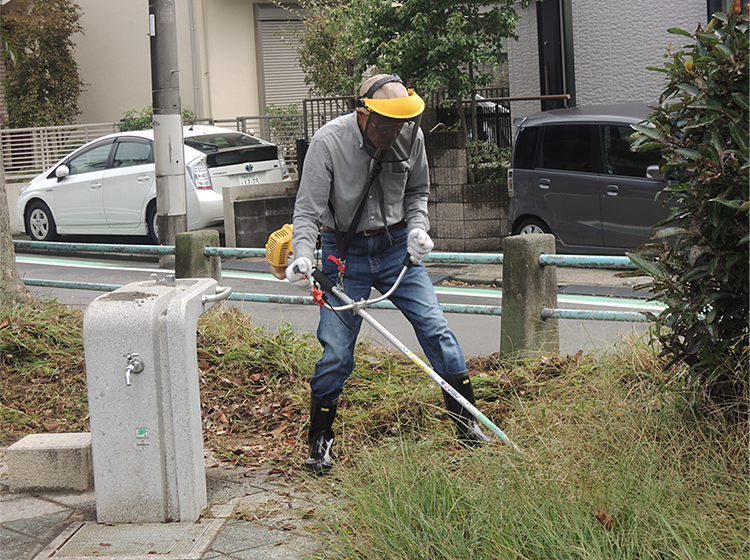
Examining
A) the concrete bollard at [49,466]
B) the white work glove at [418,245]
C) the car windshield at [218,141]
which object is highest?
the car windshield at [218,141]

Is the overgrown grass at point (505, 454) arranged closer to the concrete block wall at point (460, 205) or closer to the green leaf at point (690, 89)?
the green leaf at point (690, 89)

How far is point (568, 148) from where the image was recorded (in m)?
11.7

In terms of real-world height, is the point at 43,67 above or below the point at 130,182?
above

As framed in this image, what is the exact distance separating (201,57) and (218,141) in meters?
8.64

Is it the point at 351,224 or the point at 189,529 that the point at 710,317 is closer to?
the point at 351,224

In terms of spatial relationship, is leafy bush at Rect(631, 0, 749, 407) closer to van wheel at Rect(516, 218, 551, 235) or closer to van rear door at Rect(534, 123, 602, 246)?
van rear door at Rect(534, 123, 602, 246)

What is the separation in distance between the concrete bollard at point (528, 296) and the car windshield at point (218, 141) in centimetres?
911

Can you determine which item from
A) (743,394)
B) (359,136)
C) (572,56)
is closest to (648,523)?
(743,394)

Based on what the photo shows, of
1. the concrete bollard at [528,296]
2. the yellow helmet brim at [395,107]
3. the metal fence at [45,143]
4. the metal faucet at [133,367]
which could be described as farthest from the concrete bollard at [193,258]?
the metal fence at [45,143]

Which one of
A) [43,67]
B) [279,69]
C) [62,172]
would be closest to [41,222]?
[62,172]

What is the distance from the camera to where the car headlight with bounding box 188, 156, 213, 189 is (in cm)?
1380

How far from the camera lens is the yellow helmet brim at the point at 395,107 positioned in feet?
13.6

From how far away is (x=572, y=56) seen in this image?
1532cm

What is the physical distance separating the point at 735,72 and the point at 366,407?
8.62 ft
